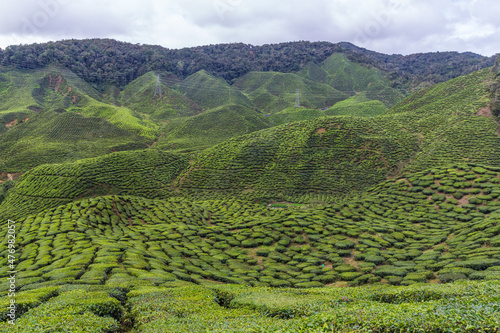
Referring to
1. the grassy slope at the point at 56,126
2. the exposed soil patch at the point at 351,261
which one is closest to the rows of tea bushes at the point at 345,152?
the exposed soil patch at the point at 351,261

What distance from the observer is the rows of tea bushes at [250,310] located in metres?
9.48

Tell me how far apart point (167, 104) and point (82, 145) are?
62.5 m

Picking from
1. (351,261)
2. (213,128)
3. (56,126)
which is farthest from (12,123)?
(351,261)

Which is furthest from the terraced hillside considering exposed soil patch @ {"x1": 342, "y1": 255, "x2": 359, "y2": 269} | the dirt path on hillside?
the dirt path on hillside

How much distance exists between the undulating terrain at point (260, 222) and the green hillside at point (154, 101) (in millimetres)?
29784

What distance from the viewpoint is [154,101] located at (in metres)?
148

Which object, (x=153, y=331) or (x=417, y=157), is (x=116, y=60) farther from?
(x=153, y=331)

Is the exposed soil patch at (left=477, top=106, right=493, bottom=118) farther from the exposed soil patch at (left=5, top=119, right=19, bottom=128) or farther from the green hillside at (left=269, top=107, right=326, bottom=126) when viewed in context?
the exposed soil patch at (left=5, top=119, right=19, bottom=128)

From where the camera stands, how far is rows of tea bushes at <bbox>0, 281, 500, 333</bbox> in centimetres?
948

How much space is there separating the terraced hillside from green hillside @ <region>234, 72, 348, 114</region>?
119 meters

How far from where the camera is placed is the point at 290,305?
1370 cm

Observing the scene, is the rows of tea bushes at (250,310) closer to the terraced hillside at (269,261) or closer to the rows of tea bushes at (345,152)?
the terraced hillside at (269,261)

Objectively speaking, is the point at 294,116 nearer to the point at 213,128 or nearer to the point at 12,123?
the point at 213,128

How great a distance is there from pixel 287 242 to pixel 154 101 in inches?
5487
